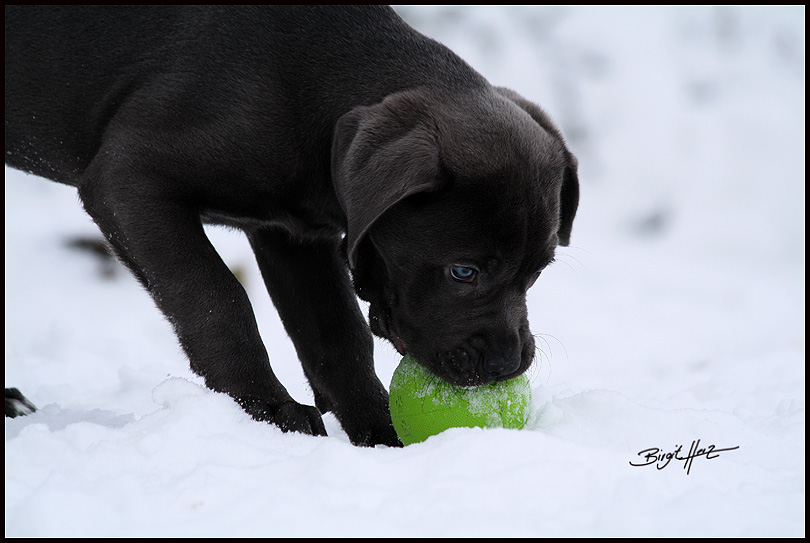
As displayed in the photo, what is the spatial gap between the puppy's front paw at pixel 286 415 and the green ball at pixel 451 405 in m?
0.30

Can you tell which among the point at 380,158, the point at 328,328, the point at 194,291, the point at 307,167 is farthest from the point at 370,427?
the point at 380,158

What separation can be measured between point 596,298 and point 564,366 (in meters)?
1.91

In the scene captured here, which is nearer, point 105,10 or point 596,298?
point 105,10

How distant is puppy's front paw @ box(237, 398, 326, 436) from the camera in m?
2.86

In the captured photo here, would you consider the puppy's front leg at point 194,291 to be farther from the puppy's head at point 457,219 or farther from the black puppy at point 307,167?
the puppy's head at point 457,219

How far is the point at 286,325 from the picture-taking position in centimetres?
379

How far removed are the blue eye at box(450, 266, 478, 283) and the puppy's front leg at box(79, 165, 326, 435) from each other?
669 millimetres

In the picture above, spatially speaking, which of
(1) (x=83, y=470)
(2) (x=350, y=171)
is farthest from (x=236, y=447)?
(2) (x=350, y=171)

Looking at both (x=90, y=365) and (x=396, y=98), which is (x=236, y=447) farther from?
(x=90, y=365)

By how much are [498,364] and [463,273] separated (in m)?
0.32
